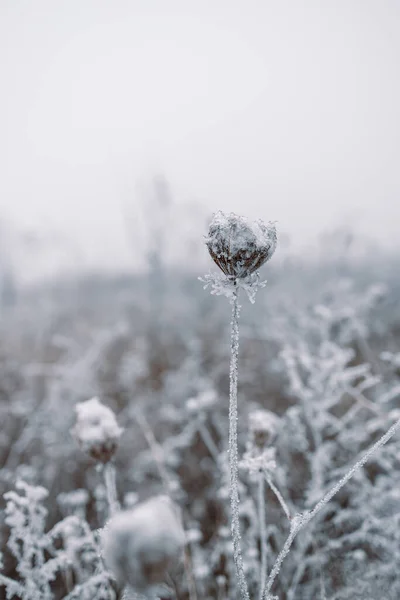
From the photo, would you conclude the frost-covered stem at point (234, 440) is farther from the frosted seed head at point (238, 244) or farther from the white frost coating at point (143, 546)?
the white frost coating at point (143, 546)

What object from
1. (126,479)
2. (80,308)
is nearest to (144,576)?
(126,479)

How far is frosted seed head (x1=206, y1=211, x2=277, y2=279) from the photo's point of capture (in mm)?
1308

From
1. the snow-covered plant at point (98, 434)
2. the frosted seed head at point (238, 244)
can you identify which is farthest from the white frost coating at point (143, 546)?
the snow-covered plant at point (98, 434)

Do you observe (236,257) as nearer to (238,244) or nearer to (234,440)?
(238,244)

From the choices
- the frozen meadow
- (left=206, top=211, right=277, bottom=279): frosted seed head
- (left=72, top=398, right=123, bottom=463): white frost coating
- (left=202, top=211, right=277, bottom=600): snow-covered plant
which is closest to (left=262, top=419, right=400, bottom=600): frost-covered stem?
the frozen meadow

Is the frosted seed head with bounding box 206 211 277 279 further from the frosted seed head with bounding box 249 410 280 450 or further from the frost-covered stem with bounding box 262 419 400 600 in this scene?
the frosted seed head with bounding box 249 410 280 450

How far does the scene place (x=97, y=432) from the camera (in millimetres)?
2033

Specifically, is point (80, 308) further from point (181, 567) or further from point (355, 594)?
point (355, 594)

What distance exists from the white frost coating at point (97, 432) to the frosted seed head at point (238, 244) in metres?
1.24

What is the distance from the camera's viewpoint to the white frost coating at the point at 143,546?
0.96 metres

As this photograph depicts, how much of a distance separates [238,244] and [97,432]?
1.38 metres

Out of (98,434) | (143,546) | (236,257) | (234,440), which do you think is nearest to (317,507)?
(234,440)

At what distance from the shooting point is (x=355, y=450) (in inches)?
149

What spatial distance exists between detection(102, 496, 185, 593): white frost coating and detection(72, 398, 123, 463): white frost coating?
1070 mm
